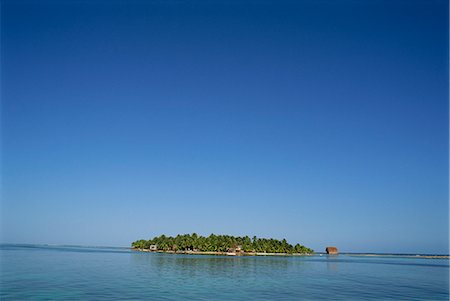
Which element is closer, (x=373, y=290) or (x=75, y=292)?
(x=75, y=292)

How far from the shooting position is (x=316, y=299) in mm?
40844

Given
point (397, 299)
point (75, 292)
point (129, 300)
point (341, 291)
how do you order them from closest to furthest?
point (129, 300) < point (75, 292) < point (397, 299) < point (341, 291)

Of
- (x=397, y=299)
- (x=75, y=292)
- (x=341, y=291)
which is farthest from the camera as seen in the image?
(x=341, y=291)

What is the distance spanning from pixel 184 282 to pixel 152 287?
6.92 meters

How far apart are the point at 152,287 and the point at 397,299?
30.6 meters

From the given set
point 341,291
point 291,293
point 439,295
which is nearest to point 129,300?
point 291,293

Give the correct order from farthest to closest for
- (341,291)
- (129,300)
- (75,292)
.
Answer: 1. (341,291)
2. (75,292)
3. (129,300)

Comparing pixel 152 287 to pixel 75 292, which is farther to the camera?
pixel 152 287

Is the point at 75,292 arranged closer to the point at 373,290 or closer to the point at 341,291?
the point at 341,291

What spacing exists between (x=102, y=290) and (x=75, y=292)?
3.21 m

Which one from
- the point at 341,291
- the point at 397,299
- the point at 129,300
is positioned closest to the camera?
the point at 129,300

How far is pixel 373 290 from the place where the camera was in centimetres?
5097

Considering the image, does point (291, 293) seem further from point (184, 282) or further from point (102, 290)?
point (102, 290)

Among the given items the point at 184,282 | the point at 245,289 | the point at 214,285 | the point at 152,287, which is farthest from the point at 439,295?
the point at 152,287
